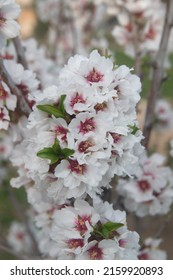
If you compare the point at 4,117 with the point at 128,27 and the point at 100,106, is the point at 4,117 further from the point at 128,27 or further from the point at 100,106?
the point at 128,27

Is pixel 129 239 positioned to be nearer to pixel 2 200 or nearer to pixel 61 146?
pixel 61 146

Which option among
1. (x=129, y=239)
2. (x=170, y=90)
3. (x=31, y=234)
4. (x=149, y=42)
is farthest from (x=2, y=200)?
(x=129, y=239)

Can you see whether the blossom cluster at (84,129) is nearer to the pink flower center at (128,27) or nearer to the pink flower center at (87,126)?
the pink flower center at (87,126)

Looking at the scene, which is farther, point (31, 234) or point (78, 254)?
point (31, 234)

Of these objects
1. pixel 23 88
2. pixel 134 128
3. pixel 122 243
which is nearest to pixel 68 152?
pixel 134 128

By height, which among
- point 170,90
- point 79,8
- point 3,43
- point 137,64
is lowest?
point 3,43
